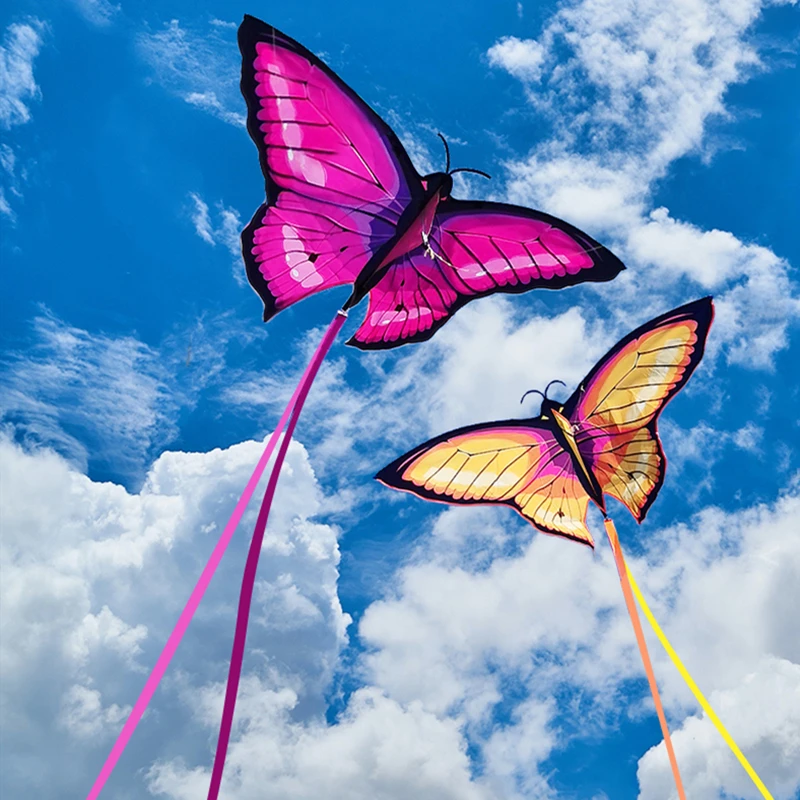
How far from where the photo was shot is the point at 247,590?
5.98m

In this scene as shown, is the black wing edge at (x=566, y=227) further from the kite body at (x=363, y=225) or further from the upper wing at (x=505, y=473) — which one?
the upper wing at (x=505, y=473)

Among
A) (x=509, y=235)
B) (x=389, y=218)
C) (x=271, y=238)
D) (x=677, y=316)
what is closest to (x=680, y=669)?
(x=677, y=316)

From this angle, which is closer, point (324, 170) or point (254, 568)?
point (254, 568)

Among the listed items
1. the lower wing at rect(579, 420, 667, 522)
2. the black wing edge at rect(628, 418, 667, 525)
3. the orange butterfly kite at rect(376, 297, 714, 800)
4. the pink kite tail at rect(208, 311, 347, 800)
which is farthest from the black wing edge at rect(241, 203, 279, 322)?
the black wing edge at rect(628, 418, 667, 525)

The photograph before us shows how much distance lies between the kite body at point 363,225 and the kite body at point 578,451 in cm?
184

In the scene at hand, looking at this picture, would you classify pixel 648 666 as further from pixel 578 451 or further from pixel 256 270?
pixel 256 270

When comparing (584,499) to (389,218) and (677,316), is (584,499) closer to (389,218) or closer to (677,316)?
(677,316)

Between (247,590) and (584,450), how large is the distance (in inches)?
244

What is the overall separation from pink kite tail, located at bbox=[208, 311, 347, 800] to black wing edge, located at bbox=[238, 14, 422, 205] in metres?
1.94

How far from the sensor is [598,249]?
28.0ft

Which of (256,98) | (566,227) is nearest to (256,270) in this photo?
(256,98)

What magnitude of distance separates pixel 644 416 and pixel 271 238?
518 centimetres

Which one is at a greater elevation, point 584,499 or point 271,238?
point 271,238

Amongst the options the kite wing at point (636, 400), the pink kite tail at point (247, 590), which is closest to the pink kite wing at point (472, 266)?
the kite wing at point (636, 400)
